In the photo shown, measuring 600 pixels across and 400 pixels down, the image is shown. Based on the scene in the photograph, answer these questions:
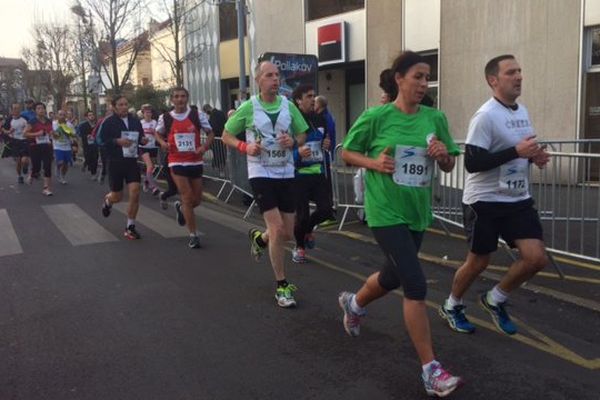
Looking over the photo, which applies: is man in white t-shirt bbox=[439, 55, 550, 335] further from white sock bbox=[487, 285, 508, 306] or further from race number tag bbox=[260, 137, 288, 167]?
race number tag bbox=[260, 137, 288, 167]

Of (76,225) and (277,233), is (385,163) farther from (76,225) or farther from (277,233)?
(76,225)

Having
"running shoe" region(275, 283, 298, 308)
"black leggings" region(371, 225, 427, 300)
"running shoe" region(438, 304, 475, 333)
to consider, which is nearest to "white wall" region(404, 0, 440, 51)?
"running shoe" region(275, 283, 298, 308)

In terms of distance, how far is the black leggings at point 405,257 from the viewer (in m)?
3.50

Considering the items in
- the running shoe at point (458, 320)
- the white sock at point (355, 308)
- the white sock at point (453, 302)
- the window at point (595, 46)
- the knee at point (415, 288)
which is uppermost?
the window at point (595, 46)

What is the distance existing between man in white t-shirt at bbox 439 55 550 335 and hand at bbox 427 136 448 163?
59 centimetres

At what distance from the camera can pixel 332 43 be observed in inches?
653

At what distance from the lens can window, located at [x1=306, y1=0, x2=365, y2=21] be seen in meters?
16.2

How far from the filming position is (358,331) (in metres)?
4.29

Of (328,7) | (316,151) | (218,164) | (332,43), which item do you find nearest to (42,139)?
(218,164)

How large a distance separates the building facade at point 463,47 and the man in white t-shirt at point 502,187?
7.75 meters

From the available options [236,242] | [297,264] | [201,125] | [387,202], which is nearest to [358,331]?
[387,202]

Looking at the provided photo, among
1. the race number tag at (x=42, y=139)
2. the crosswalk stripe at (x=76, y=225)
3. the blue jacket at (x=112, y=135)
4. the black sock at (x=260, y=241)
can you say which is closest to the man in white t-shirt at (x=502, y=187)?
the black sock at (x=260, y=241)

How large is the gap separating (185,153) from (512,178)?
4263 millimetres

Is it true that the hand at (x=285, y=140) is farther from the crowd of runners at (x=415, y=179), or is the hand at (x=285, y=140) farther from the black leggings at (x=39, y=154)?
the black leggings at (x=39, y=154)
